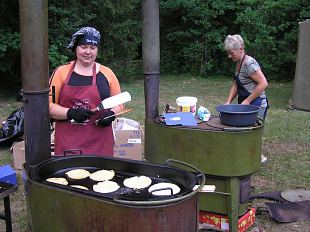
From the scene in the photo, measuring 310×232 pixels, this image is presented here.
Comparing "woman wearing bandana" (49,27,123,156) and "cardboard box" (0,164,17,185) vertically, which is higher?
"woman wearing bandana" (49,27,123,156)

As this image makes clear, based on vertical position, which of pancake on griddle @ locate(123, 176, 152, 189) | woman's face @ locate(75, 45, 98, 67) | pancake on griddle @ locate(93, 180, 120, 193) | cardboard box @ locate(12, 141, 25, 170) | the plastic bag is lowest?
cardboard box @ locate(12, 141, 25, 170)

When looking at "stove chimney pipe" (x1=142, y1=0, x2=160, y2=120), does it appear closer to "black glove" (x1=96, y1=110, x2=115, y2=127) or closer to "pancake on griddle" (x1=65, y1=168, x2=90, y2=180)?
"black glove" (x1=96, y1=110, x2=115, y2=127)

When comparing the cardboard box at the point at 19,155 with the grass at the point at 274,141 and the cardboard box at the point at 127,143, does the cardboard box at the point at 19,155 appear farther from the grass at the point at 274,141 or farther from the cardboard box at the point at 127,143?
the cardboard box at the point at 127,143

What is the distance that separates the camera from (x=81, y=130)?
286cm

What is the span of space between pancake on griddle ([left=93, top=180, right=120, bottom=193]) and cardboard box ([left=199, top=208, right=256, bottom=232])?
1260 mm

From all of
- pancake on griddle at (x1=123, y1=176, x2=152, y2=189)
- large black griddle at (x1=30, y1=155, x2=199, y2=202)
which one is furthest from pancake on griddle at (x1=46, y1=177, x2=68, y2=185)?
pancake on griddle at (x1=123, y1=176, x2=152, y2=189)

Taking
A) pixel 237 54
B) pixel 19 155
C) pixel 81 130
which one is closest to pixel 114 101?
pixel 81 130

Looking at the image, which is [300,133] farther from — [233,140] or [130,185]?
[130,185]

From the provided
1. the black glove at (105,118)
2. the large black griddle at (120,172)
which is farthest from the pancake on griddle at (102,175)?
the black glove at (105,118)

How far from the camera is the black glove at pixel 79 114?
8.64 ft

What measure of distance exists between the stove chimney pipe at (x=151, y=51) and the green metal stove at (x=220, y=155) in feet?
0.78

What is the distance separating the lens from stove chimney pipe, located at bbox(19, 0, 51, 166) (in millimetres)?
2229

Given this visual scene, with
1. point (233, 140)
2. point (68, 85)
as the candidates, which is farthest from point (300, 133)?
point (68, 85)

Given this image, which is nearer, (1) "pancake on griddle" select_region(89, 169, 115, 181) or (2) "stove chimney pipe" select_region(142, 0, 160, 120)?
(1) "pancake on griddle" select_region(89, 169, 115, 181)
